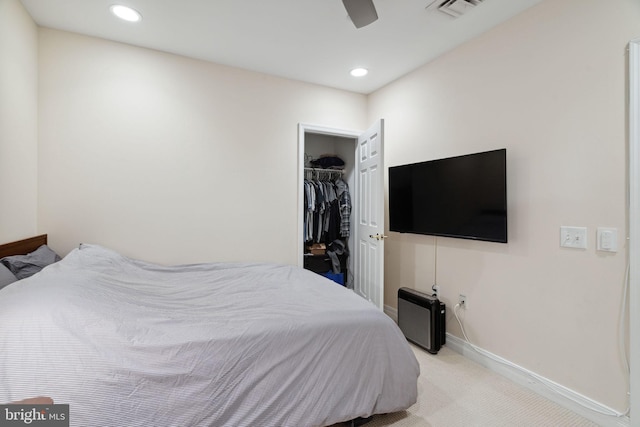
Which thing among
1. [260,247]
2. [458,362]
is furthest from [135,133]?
[458,362]

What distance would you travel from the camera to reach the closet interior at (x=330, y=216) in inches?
147

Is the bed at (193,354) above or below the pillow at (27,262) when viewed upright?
below

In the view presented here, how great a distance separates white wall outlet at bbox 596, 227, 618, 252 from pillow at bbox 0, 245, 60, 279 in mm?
3386

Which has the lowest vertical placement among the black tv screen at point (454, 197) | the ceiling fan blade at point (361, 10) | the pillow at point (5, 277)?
the pillow at point (5, 277)

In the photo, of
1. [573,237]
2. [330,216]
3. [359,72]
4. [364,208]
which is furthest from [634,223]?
[330,216]

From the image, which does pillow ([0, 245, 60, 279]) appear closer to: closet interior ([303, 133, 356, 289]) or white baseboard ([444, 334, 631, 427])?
closet interior ([303, 133, 356, 289])

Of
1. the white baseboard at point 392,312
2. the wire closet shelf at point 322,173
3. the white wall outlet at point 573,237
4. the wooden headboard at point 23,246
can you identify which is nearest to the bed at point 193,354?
the wooden headboard at point 23,246

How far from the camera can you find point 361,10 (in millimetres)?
1586

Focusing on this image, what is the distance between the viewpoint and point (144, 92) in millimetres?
2561

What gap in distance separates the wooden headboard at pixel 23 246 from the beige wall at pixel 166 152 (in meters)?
0.14

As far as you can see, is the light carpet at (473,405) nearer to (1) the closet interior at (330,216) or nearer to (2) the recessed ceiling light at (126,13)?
(1) the closet interior at (330,216)

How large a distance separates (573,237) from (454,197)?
797 millimetres

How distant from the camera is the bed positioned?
3.54ft

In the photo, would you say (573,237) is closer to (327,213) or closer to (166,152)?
(327,213)
